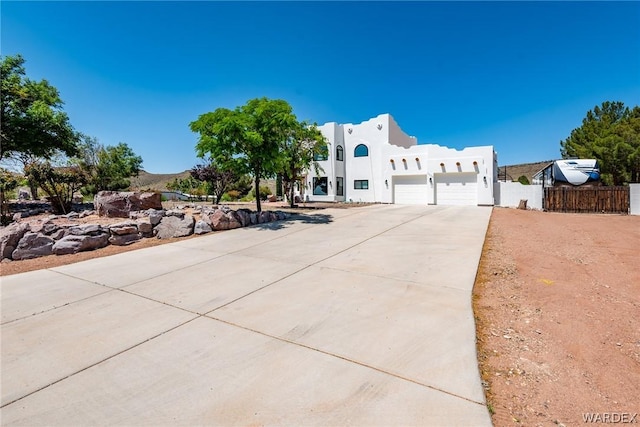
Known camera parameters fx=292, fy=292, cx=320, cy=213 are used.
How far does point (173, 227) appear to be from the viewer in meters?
8.97

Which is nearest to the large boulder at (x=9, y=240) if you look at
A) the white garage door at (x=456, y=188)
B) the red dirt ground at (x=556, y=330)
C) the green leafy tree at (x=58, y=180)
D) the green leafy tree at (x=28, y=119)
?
the red dirt ground at (x=556, y=330)

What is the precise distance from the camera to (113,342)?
3.16 metres

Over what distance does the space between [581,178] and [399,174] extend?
10.0 meters

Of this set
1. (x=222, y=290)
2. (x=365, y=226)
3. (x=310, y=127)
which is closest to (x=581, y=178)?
(x=365, y=226)

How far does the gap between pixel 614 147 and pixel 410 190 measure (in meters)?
11.2

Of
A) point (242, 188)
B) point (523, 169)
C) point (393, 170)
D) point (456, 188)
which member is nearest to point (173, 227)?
point (393, 170)

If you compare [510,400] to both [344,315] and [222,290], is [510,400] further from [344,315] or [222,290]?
[222,290]

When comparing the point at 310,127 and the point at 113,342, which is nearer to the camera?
the point at 113,342

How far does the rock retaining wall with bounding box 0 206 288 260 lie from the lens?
22.6 ft

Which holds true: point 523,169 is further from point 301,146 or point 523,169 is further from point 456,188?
point 301,146

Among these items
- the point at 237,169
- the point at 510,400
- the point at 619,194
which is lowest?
the point at 510,400

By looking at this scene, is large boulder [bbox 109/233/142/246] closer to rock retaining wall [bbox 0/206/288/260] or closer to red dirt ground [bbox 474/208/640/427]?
rock retaining wall [bbox 0/206/288/260]

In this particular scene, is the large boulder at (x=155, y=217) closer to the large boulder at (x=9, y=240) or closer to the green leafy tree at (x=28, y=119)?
the large boulder at (x=9, y=240)

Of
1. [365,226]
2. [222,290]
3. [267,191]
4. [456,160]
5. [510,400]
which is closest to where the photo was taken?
[510,400]
